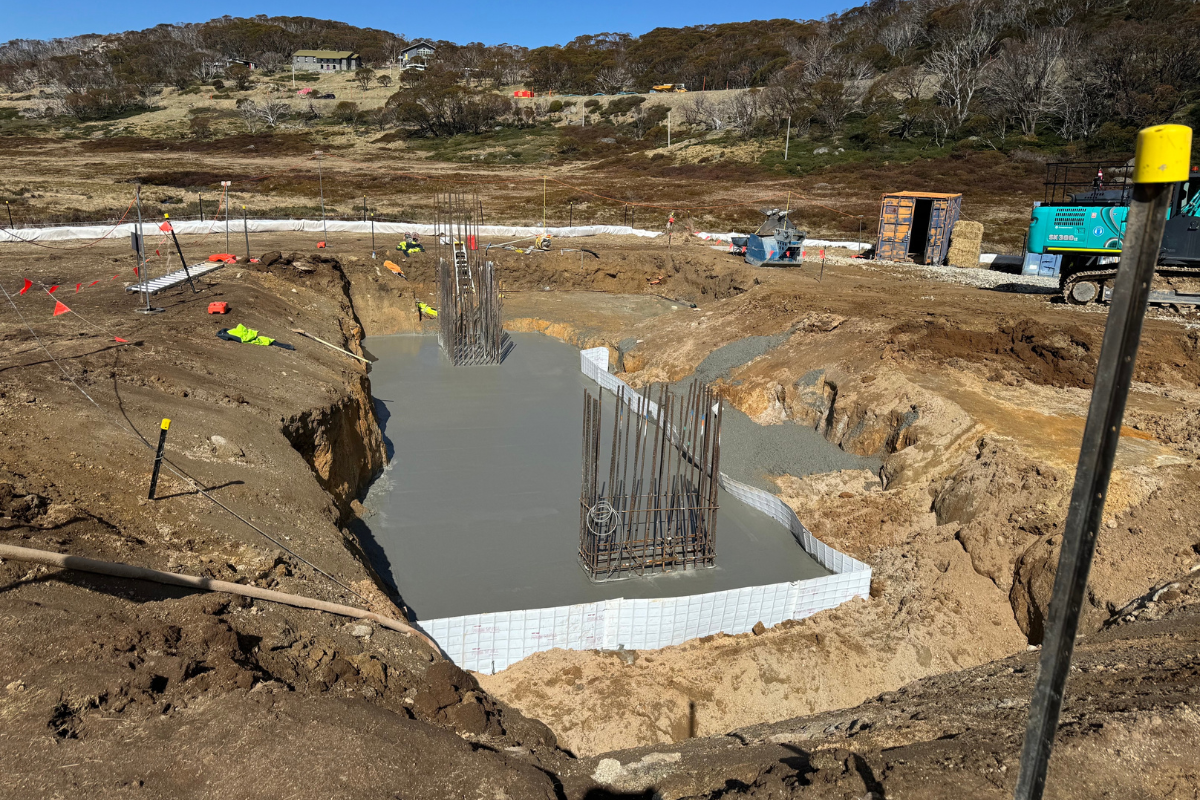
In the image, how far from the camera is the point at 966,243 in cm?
2423

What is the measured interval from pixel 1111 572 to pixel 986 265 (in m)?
18.9

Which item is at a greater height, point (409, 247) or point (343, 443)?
point (409, 247)

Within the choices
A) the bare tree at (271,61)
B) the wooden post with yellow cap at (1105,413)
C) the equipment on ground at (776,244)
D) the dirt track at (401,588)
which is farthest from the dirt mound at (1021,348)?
the bare tree at (271,61)

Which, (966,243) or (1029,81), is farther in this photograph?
(1029,81)

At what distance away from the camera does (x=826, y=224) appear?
32125 mm

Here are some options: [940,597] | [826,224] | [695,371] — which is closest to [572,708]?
[940,597]

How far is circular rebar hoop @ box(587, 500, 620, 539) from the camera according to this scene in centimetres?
984

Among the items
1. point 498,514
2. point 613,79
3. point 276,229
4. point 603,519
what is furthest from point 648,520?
point 613,79

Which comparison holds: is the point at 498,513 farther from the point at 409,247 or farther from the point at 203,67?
the point at 203,67

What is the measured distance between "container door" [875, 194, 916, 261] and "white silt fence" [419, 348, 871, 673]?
18323mm

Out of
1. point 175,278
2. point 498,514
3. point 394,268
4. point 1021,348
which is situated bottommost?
point 498,514

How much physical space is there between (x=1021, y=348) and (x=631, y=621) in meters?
9.81

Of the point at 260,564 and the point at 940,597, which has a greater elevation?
the point at 260,564

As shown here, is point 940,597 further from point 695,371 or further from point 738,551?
point 695,371
